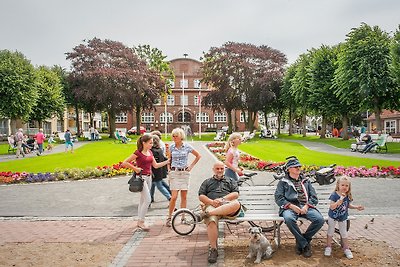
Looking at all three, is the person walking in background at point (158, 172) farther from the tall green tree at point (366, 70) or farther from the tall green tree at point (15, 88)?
the tall green tree at point (15, 88)

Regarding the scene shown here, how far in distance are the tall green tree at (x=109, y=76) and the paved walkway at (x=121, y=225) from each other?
1433 inches

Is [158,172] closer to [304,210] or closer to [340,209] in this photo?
[304,210]

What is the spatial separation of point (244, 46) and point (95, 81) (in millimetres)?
21557

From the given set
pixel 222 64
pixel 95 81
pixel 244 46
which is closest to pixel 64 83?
pixel 95 81

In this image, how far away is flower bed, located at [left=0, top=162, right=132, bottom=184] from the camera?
544 inches

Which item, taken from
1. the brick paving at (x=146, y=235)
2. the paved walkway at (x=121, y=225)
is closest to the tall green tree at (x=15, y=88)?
the paved walkway at (x=121, y=225)

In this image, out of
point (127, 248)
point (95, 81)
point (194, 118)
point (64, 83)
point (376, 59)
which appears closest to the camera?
point (127, 248)

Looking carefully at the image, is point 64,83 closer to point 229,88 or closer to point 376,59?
point 229,88

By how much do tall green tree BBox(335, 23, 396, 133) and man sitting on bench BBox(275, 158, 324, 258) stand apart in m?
28.5

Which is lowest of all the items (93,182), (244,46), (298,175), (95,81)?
(93,182)

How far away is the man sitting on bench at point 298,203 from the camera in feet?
18.9

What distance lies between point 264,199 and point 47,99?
46.8 metres

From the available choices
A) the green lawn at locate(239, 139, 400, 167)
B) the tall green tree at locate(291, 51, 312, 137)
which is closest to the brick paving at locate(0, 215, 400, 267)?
the green lawn at locate(239, 139, 400, 167)

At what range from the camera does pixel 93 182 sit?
13461mm
